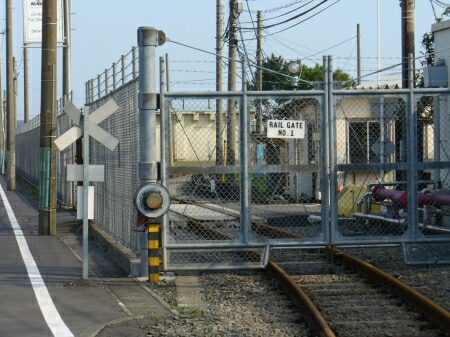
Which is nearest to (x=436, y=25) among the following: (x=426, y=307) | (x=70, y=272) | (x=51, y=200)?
(x=51, y=200)

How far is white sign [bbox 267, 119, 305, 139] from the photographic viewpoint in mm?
12812

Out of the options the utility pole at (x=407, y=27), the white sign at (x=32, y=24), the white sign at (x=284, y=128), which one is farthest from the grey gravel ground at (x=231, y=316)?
the white sign at (x=32, y=24)

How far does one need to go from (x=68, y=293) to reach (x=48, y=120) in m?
9.19

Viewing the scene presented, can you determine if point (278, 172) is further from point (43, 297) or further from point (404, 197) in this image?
point (404, 197)

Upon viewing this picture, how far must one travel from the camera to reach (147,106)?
12.7 metres

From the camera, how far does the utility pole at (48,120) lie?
20234mm

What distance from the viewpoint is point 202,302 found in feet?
37.2

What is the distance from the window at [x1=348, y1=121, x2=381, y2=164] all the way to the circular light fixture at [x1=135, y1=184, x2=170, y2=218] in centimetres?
697

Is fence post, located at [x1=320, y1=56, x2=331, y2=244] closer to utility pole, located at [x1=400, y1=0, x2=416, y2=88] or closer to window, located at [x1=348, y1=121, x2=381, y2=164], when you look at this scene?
window, located at [x1=348, y1=121, x2=381, y2=164]

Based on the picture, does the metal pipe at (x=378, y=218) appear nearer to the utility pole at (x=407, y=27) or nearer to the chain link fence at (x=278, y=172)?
the chain link fence at (x=278, y=172)

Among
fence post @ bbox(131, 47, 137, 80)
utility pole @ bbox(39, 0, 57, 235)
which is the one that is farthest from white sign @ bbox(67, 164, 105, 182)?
utility pole @ bbox(39, 0, 57, 235)

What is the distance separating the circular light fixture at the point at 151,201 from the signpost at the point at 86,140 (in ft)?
2.80

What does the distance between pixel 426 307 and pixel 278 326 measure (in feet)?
5.26

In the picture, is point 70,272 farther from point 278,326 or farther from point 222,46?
point 222,46
